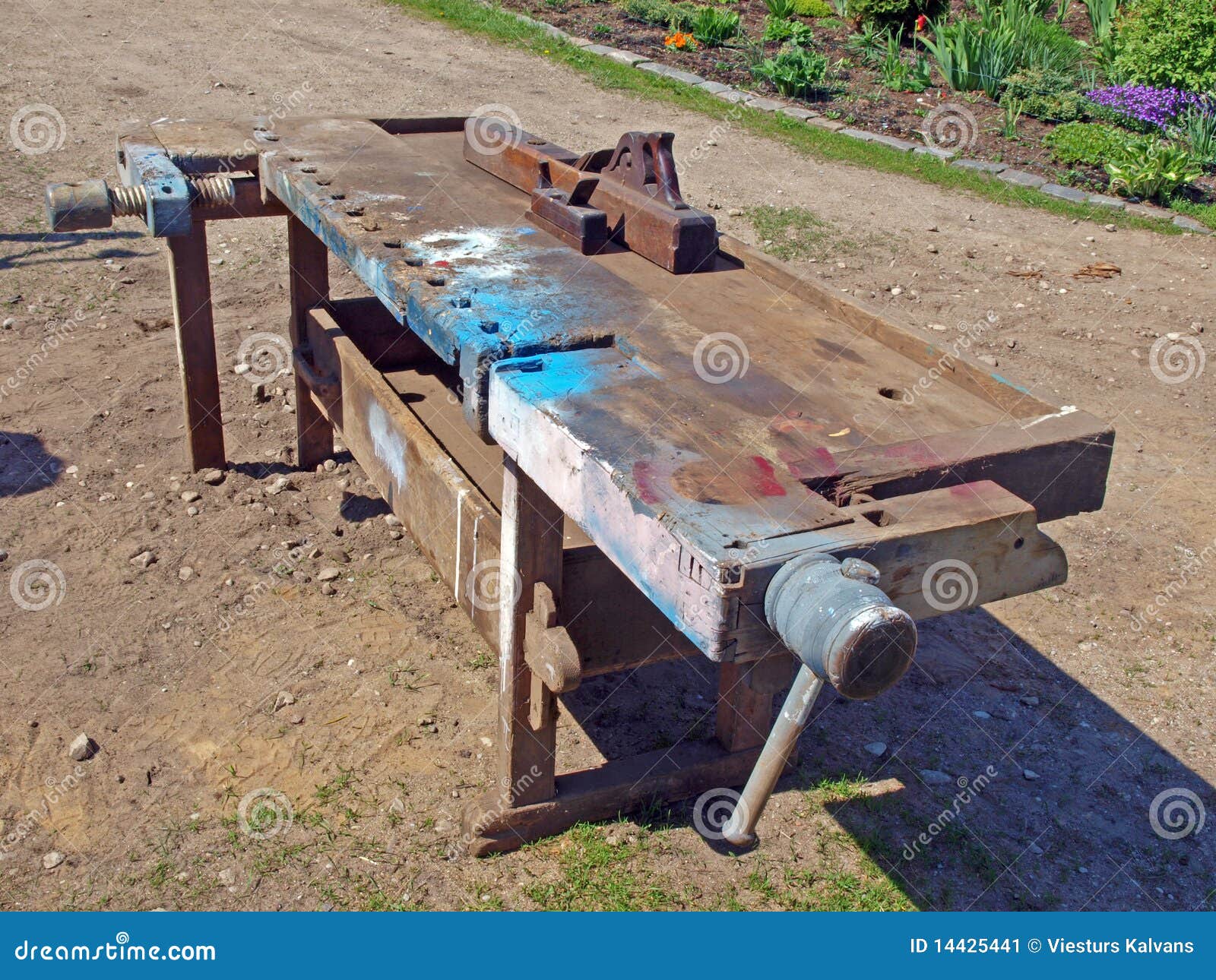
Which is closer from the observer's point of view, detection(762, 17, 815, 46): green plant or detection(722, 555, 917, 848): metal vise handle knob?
detection(722, 555, 917, 848): metal vise handle knob

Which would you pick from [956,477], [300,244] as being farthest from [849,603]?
[300,244]

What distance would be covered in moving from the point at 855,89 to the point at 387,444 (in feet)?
26.2

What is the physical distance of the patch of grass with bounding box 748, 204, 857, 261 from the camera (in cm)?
695

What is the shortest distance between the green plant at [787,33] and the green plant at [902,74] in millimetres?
792

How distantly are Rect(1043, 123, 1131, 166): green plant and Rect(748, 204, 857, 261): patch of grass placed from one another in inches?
95.5

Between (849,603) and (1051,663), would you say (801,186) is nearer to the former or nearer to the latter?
(1051,663)

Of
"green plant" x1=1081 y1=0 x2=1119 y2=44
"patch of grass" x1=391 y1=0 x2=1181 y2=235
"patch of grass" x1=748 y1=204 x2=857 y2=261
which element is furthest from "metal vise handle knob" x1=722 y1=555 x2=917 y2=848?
"green plant" x1=1081 y1=0 x2=1119 y2=44

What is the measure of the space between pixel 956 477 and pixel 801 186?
6350 millimetres

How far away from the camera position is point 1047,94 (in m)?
9.52

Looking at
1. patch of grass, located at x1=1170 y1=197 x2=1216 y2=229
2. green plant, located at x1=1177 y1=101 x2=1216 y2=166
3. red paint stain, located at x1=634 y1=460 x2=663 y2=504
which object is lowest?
patch of grass, located at x1=1170 y1=197 x2=1216 y2=229

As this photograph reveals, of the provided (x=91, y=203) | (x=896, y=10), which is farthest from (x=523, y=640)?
(x=896, y=10)

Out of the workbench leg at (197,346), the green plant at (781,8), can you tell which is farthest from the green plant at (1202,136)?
the workbench leg at (197,346)

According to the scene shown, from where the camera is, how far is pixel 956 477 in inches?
81.7

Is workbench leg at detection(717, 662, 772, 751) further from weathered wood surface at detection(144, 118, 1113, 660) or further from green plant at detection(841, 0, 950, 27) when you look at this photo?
green plant at detection(841, 0, 950, 27)
